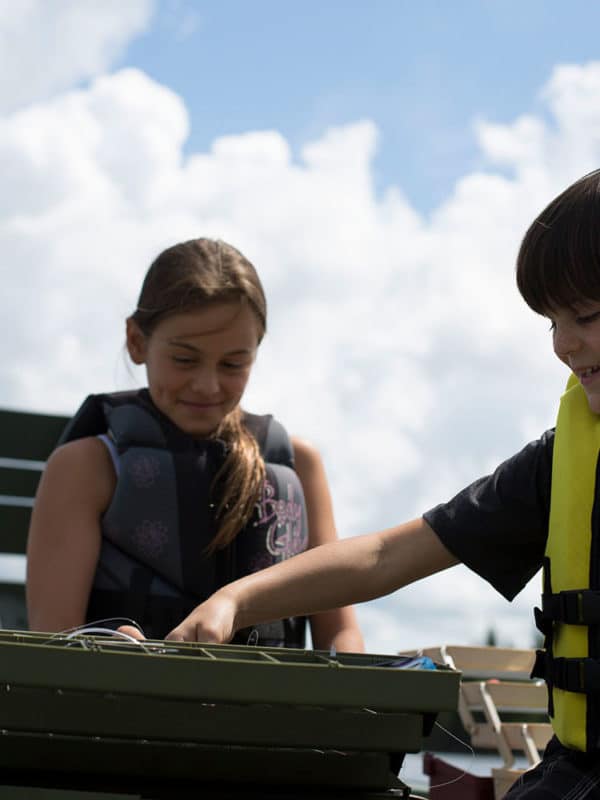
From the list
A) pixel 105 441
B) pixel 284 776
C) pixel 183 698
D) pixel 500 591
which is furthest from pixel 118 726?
pixel 105 441

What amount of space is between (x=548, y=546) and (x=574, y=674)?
282mm

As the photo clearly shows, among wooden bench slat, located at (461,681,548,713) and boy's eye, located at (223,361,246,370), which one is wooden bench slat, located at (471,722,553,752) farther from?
boy's eye, located at (223,361,246,370)

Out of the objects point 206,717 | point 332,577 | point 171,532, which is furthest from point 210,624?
point 171,532

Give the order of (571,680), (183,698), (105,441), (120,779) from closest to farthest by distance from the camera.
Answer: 1. (183,698)
2. (120,779)
3. (571,680)
4. (105,441)

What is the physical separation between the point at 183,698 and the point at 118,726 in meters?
0.14

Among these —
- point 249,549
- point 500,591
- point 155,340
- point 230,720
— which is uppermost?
point 155,340

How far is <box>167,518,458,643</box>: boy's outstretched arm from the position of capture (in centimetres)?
228

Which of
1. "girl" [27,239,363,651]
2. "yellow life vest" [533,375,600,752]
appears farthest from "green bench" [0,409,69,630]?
"yellow life vest" [533,375,600,752]

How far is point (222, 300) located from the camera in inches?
149

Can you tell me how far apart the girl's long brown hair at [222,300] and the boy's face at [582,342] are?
5.04 ft

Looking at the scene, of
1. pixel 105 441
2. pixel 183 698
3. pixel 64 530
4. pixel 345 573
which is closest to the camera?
pixel 183 698

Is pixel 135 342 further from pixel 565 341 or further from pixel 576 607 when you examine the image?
pixel 576 607

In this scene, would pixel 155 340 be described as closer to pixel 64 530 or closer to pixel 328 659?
pixel 64 530

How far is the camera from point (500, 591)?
8.36 feet
